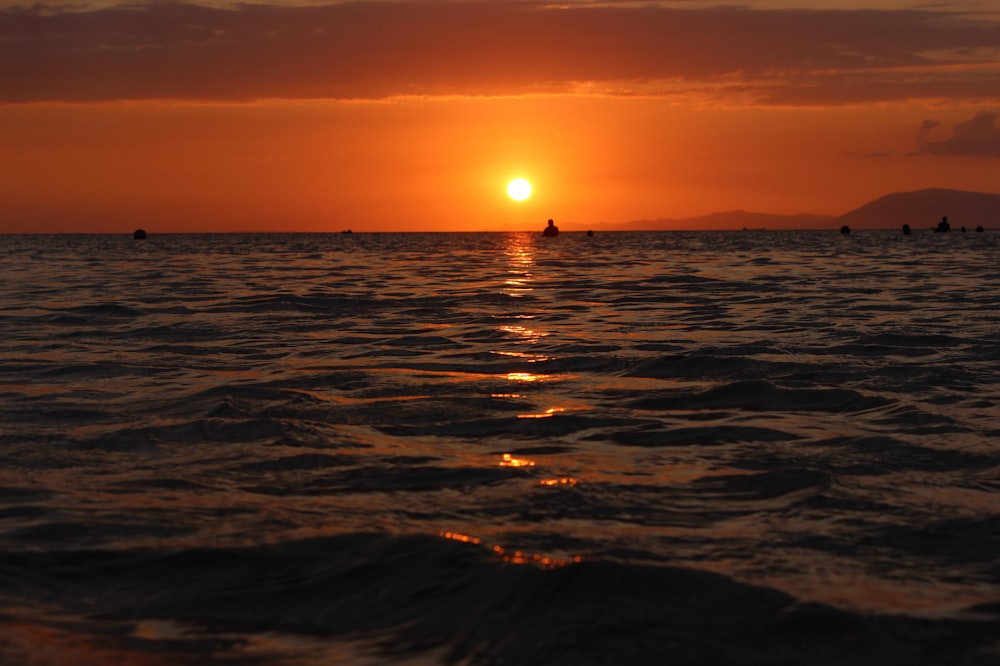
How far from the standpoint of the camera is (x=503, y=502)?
631 cm

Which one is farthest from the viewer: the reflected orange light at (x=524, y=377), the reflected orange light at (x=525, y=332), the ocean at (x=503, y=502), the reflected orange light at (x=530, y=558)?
the reflected orange light at (x=525, y=332)

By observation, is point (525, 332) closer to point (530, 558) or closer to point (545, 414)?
point (545, 414)

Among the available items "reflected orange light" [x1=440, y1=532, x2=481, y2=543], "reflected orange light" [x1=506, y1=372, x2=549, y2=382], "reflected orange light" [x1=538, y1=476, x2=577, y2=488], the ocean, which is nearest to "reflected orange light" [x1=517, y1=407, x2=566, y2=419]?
the ocean

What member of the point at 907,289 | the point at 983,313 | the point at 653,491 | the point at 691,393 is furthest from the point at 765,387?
the point at 907,289

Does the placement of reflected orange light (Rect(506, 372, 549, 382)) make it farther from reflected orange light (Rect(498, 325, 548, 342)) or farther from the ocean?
reflected orange light (Rect(498, 325, 548, 342))

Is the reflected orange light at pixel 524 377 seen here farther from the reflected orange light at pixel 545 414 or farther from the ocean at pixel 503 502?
the reflected orange light at pixel 545 414

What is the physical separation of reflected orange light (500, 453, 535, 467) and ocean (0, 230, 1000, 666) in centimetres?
3

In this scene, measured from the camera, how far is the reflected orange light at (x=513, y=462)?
733 centimetres

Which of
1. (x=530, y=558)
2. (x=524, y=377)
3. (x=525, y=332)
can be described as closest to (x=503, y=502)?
(x=530, y=558)

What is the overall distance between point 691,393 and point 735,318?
819cm

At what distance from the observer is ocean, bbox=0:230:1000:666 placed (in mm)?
4395

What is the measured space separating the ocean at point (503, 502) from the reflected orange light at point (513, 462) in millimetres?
30

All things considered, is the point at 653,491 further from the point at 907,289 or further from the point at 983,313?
the point at 907,289

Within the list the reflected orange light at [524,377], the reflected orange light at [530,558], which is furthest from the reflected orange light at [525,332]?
the reflected orange light at [530,558]
